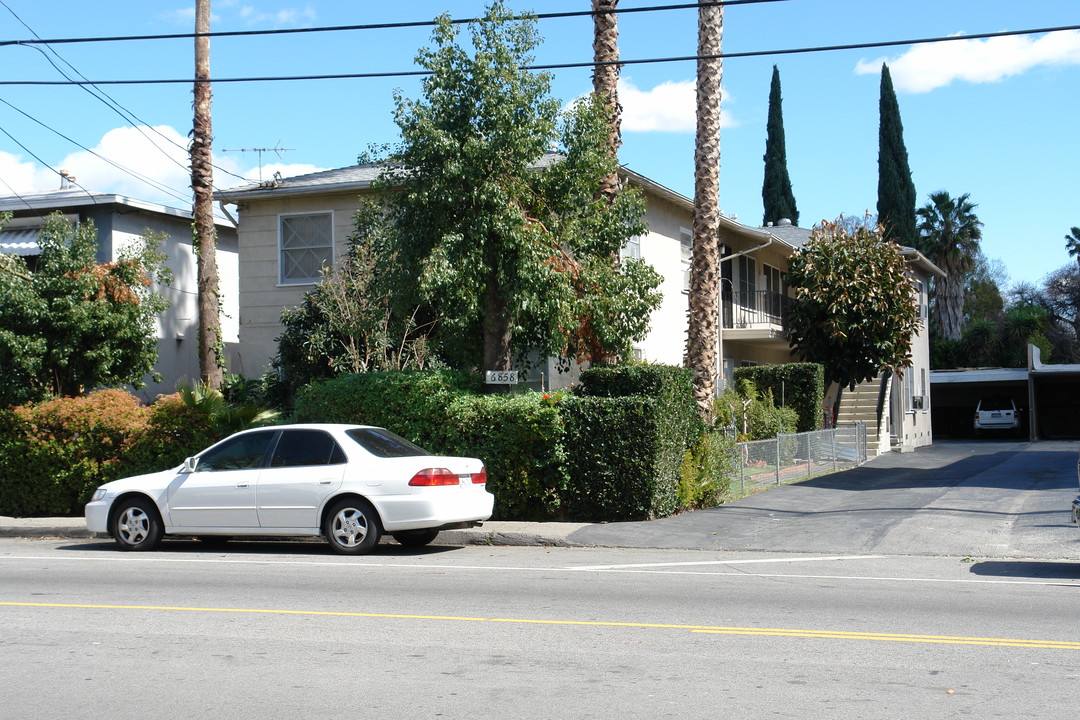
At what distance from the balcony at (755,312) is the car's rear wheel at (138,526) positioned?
19.7 meters

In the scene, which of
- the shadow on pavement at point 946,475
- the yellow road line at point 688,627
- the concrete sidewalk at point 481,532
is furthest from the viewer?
the shadow on pavement at point 946,475

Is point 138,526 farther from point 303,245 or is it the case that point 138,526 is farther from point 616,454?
point 303,245

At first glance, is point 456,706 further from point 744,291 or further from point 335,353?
point 744,291

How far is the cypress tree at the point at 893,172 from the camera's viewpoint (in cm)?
5625

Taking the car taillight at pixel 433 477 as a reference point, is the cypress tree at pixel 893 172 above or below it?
above

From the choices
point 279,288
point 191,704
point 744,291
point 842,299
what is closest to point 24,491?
point 279,288

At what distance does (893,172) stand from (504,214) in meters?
47.4

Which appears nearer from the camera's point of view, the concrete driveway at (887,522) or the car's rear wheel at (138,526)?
the concrete driveway at (887,522)

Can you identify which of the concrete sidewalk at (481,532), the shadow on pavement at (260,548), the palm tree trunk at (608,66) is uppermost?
the palm tree trunk at (608,66)

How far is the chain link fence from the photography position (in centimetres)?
1852

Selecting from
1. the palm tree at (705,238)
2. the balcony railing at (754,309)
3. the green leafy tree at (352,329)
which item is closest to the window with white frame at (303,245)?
the green leafy tree at (352,329)

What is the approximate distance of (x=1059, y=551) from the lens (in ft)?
39.7

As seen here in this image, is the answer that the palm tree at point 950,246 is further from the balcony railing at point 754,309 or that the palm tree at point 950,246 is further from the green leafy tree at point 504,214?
the green leafy tree at point 504,214

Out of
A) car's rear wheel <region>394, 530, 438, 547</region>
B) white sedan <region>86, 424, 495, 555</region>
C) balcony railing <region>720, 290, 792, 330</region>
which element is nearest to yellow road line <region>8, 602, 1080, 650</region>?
white sedan <region>86, 424, 495, 555</region>
